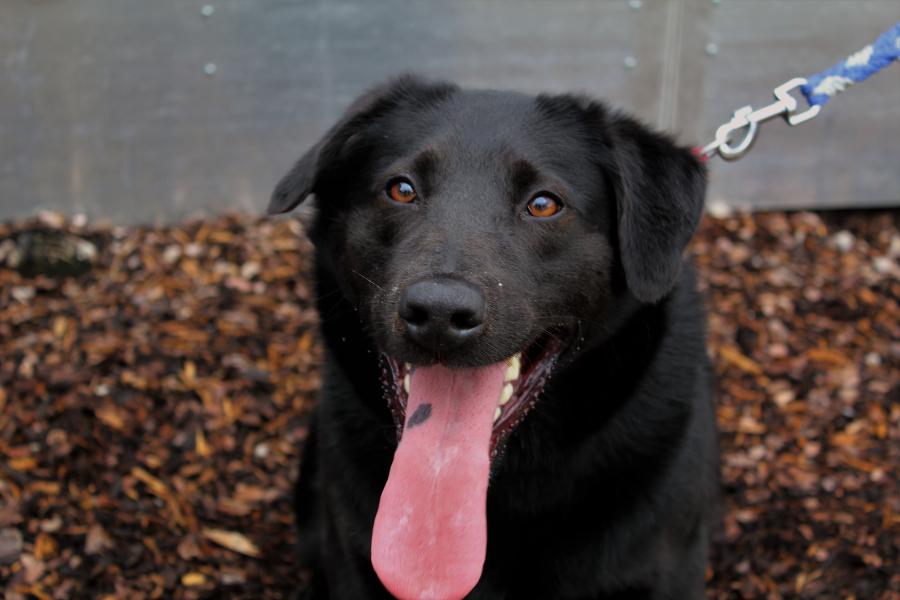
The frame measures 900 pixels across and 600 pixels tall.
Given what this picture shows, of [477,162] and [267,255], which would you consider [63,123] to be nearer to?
[267,255]

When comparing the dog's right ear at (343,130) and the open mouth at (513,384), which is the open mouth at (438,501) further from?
the dog's right ear at (343,130)

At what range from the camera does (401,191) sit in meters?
2.39

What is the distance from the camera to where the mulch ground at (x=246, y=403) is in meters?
3.32

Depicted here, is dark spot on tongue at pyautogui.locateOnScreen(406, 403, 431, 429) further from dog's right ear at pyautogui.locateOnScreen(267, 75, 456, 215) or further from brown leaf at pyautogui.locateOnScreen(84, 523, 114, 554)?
brown leaf at pyautogui.locateOnScreen(84, 523, 114, 554)

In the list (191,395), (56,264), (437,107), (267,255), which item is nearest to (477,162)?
(437,107)

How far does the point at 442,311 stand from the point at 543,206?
467 mm

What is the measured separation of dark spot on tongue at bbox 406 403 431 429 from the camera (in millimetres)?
2232

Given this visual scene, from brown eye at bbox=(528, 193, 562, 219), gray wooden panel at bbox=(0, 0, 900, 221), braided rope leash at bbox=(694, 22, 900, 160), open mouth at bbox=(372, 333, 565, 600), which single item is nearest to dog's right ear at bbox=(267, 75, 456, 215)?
brown eye at bbox=(528, 193, 562, 219)

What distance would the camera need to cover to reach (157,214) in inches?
184

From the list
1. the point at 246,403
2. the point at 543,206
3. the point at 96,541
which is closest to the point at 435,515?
the point at 543,206

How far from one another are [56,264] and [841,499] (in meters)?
3.18

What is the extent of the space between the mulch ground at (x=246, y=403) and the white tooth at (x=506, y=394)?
1.42 metres

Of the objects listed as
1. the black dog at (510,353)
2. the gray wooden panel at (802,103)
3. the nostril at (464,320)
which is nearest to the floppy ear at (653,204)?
the black dog at (510,353)

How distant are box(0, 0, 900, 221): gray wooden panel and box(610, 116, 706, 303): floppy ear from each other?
223cm
